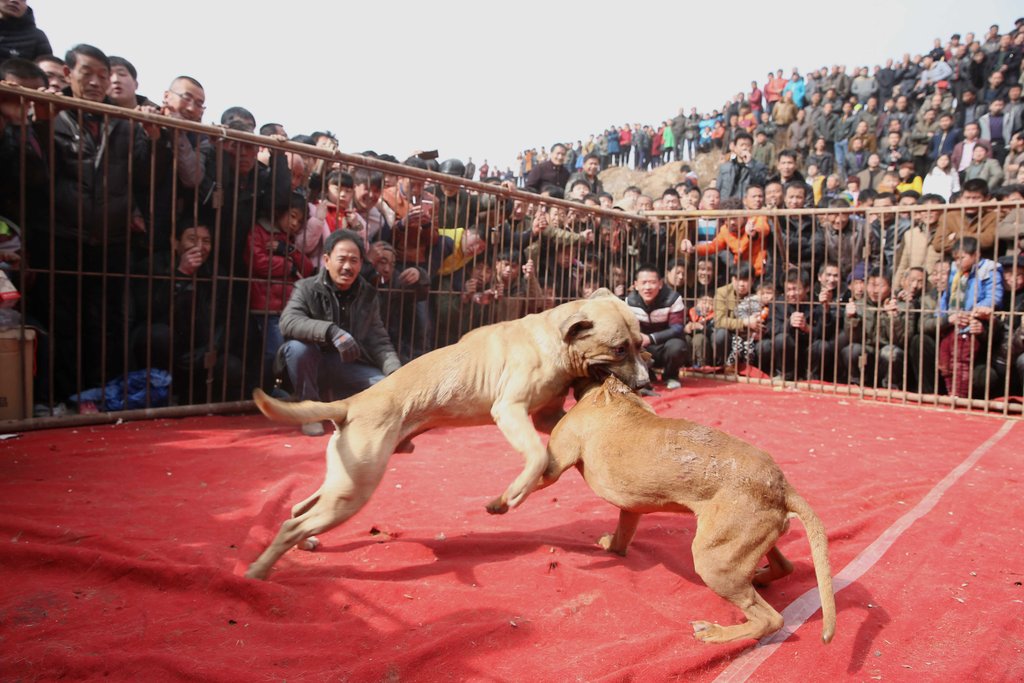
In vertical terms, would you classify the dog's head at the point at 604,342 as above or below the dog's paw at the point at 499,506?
above

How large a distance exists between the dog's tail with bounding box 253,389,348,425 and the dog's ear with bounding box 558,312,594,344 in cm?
118

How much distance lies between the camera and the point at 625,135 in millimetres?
26438

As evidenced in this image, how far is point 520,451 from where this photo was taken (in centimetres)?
342

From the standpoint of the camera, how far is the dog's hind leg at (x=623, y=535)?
365 centimetres

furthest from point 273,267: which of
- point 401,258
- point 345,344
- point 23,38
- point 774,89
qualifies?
point 774,89

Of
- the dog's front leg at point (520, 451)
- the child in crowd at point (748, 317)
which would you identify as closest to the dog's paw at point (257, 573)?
the dog's front leg at point (520, 451)

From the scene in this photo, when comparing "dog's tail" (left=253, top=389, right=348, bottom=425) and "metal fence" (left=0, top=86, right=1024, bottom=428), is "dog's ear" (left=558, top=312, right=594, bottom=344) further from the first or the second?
"metal fence" (left=0, top=86, right=1024, bottom=428)

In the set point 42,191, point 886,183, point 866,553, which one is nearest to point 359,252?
point 42,191

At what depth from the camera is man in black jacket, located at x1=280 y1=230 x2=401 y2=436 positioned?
6484 millimetres

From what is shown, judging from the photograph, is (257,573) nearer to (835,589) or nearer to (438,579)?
(438,579)

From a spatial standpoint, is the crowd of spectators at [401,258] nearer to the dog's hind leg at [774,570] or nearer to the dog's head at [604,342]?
the dog's head at [604,342]

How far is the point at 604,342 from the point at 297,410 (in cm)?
157

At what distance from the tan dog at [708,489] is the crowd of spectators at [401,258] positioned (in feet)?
12.3

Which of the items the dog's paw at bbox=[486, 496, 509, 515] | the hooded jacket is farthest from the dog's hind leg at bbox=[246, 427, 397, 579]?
the hooded jacket
